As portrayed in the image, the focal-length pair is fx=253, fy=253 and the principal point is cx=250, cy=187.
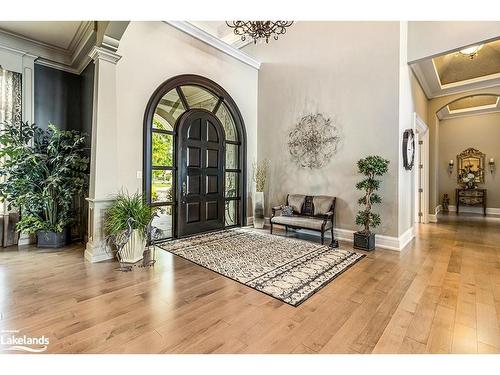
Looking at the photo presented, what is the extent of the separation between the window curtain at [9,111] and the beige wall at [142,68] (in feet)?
6.07

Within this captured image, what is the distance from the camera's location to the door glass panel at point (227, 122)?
18.2 feet

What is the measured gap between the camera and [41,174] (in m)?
4.06

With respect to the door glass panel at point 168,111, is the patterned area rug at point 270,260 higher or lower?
lower

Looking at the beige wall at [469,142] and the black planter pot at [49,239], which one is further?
the beige wall at [469,142]

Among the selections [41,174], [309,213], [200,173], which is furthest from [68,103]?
[309,213]

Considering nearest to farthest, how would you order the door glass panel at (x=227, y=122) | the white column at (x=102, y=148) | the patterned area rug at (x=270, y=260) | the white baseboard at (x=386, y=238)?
the patterned area rug at (x=270, y=260), the white column at (x=102, y=148), the white baseboard at (x=386, y=238), the door glass panel at (x=227, y=122)

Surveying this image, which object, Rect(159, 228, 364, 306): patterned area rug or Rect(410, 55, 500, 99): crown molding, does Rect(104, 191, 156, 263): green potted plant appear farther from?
Rect(410, 55, 500, 99): crown molding

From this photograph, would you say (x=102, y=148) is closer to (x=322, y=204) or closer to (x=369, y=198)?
(x=322, y=204)

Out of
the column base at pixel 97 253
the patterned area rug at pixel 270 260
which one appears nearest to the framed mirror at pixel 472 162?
the patterned area rug at pixel 270 260

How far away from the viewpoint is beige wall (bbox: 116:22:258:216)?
157 inches

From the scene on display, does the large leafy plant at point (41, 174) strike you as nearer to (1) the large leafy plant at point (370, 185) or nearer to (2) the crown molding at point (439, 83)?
(1) the large leafy plant at point (370, 185)

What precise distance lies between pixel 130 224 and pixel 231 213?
2.70 m
